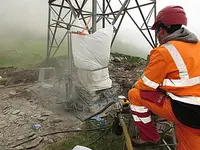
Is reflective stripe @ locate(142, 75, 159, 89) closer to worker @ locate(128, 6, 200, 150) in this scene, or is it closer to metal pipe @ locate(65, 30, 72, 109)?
worker @ locate(128, 6, 200, 150)

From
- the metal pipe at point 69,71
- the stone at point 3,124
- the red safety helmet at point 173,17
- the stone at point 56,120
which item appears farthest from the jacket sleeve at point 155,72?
the stone at point 3,124

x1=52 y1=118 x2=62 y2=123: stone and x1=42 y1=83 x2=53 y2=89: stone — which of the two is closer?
x1=52 y1=118 x2=62 y2=123: stone

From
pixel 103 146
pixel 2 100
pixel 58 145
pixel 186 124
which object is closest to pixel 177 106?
pixel 186 124

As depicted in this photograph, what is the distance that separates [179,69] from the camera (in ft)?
6.53

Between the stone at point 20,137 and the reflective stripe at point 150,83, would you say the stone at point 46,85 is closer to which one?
the stone at point 20,137

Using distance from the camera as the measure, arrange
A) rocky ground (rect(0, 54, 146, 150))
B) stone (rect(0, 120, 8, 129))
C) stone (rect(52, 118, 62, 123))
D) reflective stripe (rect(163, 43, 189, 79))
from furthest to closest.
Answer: stone (rect(52, 118, 62, 123)), stone (rect(0, 120, 8, 129)), rocky ground (rect(0, 54, 146, 150)), reflective stripe (rect(163, 43, 189, 79))

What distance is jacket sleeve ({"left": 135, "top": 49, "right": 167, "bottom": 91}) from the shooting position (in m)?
2.03

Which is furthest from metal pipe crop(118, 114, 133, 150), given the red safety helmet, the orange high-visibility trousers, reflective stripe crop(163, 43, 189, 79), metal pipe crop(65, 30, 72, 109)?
metal pipe crop(65, 30, 72, 109)

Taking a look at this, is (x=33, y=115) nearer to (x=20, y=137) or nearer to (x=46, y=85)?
(x=20, y=137)

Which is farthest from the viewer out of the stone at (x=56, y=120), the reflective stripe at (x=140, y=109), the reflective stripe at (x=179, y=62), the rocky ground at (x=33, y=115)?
the stone at (x=56, y=120)

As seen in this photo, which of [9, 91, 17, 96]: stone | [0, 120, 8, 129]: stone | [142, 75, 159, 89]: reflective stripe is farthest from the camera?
[9, 91, 17, 96]: stone

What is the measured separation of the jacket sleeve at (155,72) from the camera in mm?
2033

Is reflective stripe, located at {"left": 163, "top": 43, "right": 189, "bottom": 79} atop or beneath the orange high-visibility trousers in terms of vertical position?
atop

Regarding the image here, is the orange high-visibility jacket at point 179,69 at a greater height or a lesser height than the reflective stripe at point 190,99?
greater
